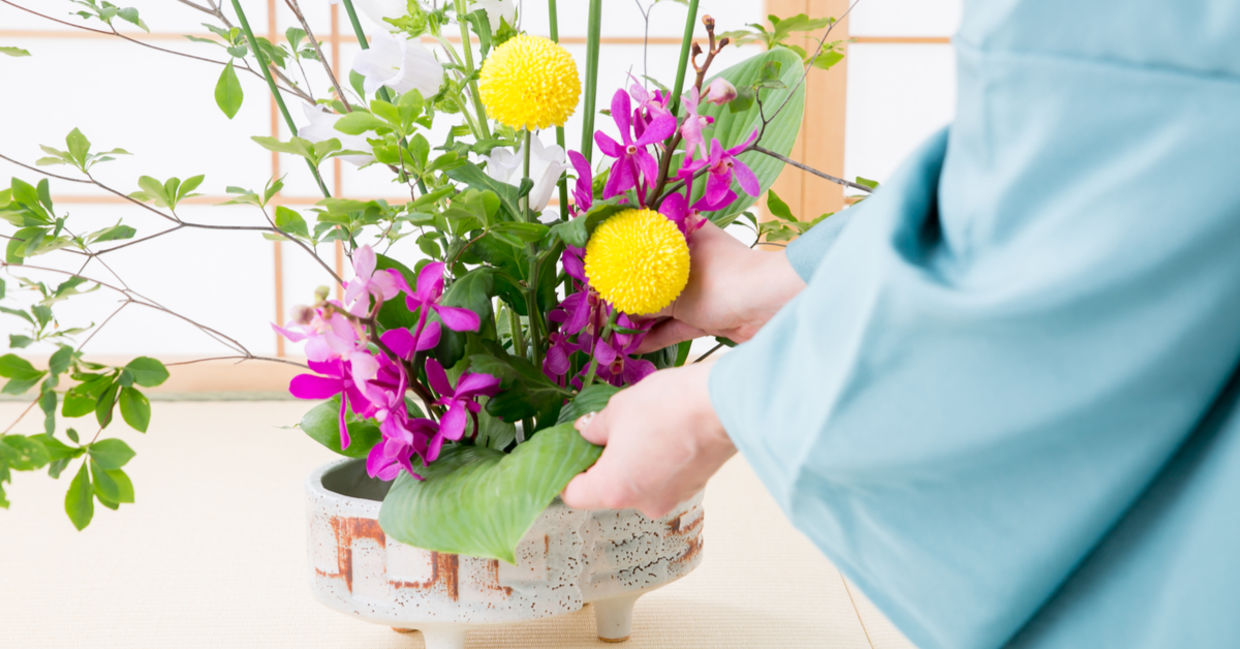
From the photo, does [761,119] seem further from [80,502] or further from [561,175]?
[80,502]

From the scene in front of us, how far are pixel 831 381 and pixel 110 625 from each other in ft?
2.45

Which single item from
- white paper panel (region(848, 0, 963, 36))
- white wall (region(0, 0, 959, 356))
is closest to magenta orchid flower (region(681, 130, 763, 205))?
white wall (region(0, 0, 959, 356))

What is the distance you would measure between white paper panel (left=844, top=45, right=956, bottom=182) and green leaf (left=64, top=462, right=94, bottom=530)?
216 centimetres

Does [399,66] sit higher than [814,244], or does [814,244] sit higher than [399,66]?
[399,66]

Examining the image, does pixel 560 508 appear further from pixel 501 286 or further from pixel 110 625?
pixel 110 625

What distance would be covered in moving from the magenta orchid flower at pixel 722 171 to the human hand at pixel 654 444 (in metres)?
0.14

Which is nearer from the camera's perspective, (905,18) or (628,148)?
(628,148)

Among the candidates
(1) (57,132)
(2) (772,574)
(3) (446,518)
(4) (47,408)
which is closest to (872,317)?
(3) (446,518)

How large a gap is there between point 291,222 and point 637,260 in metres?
0.20

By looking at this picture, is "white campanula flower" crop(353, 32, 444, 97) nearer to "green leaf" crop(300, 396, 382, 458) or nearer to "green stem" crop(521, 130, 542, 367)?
"green stem" crop(521, 130, 542, 367)

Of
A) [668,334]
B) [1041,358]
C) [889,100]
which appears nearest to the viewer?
[1041,358]

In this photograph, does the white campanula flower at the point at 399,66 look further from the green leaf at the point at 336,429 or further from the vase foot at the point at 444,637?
the vase foot at the point at 444,637

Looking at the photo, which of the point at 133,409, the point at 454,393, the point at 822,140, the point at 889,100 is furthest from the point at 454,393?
the point at 889,100

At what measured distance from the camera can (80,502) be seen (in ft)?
1.76
